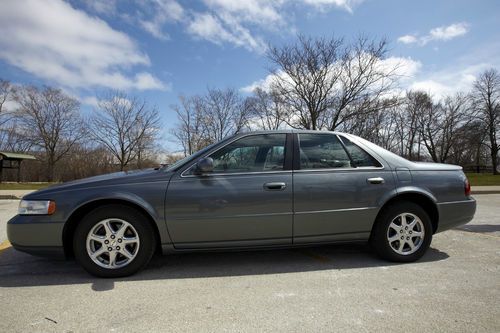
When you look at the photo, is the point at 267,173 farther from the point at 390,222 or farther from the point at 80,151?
the point at 80,151

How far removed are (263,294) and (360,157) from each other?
2051mm

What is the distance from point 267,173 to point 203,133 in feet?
129

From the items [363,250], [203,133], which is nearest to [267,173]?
[363,250]

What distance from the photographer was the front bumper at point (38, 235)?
342 cm

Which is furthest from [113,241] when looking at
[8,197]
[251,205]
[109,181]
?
[8,197]

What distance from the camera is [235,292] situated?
10.2 feet

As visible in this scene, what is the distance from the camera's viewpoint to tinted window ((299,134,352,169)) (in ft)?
12.8

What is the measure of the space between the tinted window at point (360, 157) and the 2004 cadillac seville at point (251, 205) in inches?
0.5

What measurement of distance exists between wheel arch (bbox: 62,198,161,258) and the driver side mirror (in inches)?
27.2

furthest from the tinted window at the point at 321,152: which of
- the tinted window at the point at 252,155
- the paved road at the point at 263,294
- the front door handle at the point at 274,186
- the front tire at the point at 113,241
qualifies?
the front tire at the point at 113,241

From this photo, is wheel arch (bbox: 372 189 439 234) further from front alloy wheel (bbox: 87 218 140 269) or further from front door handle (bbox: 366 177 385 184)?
front alloy wheel (bbox: 87 218 140 269)

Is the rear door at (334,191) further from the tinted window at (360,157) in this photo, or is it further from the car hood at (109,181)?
the car hood at (109,181)

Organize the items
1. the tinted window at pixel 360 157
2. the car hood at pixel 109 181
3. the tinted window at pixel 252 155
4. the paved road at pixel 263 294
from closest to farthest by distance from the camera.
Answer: the paved road at pixel 263 294, the car hood at pixel 109 181, the tinted window at pixel 252 155, the tinted window at pixel 360 157

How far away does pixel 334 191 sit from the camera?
379 cm
